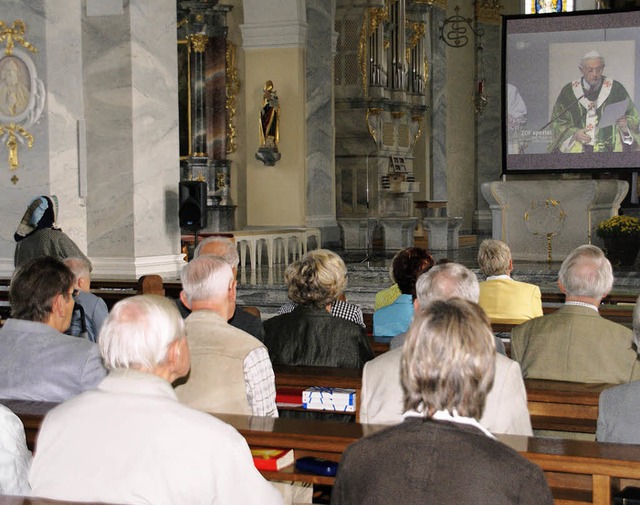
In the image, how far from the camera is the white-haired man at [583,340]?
419cm

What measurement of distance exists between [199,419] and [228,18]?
15.6 meters

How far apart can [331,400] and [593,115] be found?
1060cm

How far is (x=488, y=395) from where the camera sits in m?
3.12

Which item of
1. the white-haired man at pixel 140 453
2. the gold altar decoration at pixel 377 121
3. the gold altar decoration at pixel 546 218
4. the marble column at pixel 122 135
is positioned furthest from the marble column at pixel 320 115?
the white-haired man at pixel 140 453

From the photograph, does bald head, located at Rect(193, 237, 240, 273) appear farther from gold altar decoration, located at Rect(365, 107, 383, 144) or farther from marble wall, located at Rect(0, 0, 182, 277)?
gold altar decoration, located at Rect(365, 107, 383, 144)

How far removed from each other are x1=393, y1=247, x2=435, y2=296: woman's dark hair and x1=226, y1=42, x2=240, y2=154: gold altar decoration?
12.1 meters

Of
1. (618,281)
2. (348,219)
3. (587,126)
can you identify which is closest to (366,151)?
(348,219)

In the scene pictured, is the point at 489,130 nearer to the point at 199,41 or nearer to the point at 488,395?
the point at 199,41

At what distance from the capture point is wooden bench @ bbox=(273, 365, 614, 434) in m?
3.82

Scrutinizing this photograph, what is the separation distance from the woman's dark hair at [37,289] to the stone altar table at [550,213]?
11.0 meters

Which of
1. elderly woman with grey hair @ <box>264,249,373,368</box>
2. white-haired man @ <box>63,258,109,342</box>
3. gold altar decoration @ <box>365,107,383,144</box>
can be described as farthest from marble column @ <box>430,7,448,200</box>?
elderly woman with grey hair @ <box>264,249,373,368</box>

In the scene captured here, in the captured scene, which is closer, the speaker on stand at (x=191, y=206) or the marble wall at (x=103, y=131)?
the marble wall at (x=103, y=131)

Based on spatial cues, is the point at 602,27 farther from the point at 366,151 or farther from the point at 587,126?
the point at 366,151

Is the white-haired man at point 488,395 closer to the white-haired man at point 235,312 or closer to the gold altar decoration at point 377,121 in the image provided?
the white-haired man at point 235,312
